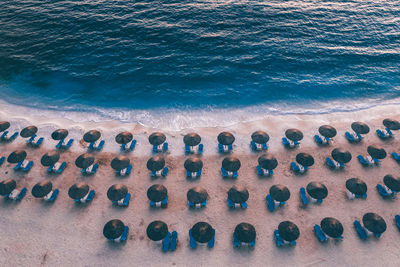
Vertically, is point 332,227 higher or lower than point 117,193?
lower

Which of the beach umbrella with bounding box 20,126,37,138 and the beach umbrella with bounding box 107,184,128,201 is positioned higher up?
the beach umbrella with bounding box 20,126,37,138

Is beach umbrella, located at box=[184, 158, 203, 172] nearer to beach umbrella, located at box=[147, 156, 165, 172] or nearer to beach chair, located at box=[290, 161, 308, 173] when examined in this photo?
beach umbrella, located at box=[147, 156, 165, 172]

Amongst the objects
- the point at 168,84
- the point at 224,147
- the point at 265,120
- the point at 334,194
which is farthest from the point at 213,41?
the point at 334,194

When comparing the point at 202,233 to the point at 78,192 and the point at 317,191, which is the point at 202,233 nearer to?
the point at 317,191

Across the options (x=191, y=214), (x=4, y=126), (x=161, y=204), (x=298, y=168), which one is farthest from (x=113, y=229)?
(x=4, y=126)

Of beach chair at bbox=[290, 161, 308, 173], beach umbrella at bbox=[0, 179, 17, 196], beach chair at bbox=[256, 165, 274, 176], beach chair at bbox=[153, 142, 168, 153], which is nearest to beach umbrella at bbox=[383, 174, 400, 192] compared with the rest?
beach chair at bbox=[290, 161, 308, 173]

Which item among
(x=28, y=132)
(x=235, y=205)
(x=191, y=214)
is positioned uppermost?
(x=28, y=132)
